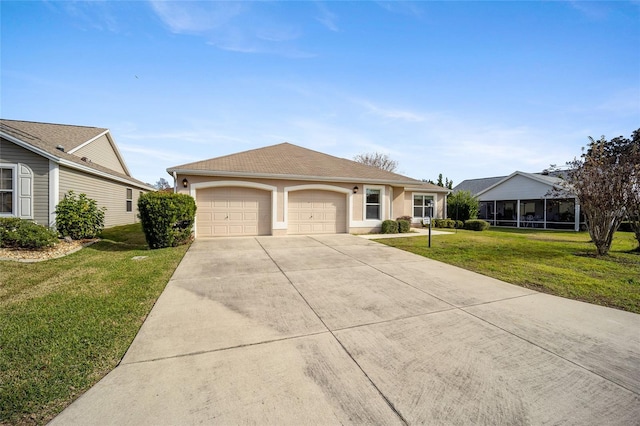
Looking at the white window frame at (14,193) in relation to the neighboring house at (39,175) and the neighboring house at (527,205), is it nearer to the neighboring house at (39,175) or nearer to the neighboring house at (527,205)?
the neighboring house at (39,175)

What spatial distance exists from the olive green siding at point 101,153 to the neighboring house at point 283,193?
731cm

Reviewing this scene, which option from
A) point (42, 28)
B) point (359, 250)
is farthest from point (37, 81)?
point (359, 250)

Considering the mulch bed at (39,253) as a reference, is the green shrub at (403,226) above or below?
above

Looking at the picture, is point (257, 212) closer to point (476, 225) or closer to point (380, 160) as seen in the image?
point (476, 225)

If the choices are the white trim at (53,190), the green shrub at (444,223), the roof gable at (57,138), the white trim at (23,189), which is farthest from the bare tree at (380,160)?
the white trim at (23,189)

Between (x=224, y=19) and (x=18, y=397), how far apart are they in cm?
1019

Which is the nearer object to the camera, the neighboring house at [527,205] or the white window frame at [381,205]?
the white window frame at [381,205]

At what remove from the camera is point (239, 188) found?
39.1ft

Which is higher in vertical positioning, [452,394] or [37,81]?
[37,81]

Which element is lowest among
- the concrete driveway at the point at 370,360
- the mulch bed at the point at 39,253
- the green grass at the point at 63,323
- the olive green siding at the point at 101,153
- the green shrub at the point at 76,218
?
the concrete driveway at the point at 370,360

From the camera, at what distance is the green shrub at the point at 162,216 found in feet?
27.8

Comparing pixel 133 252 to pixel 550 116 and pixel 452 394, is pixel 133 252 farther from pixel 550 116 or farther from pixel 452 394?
pixel 550 116

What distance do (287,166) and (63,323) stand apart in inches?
418

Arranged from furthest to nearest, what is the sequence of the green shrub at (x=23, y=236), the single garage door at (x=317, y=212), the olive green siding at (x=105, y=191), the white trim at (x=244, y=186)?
the single garage door at (x=317, y=212) < the white trim at (x=244, y=186) < the olive green siding at (x=105, y=191) < the green shrub at (x=23, y=236)
